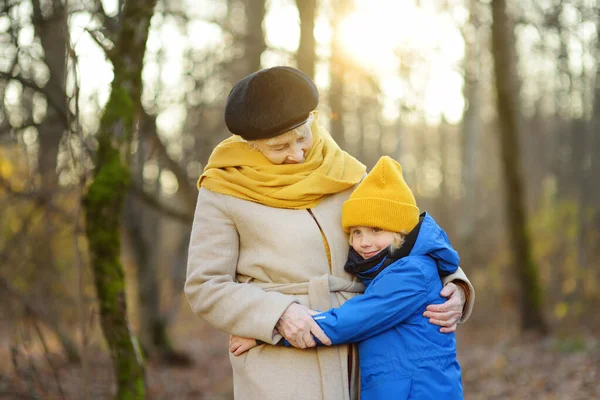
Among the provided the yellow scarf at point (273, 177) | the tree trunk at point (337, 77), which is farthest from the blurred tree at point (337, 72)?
the yellow scarf at point (273, 177)

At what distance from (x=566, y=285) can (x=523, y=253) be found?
291 centimetres

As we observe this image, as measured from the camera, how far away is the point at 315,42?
21.7ft

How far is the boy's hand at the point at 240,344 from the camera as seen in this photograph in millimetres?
2535

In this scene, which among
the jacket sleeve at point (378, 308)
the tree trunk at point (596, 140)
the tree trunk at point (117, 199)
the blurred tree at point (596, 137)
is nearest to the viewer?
the jacket sleeve at point (378, 308)

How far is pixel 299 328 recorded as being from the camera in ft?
7.90

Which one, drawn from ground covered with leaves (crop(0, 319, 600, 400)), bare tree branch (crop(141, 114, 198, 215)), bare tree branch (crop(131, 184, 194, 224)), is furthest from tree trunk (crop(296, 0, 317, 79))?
ground covered with leaves (crop(0, 319, 600, 400))

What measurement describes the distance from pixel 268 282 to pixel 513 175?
297 inches

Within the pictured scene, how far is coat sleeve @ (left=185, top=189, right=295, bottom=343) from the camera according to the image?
96.7 inches

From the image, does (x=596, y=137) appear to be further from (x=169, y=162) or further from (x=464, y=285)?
(x=464, y=285)

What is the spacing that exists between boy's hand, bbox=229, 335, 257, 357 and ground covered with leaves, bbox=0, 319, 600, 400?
3.03 metres

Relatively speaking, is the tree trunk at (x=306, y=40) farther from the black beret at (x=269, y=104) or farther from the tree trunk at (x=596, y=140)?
the tree trunk at (x=596, y=140)

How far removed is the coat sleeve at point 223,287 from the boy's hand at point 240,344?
6 cm

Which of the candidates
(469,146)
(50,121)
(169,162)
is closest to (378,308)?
(169,162)

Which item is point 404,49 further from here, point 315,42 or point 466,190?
point 466,190
